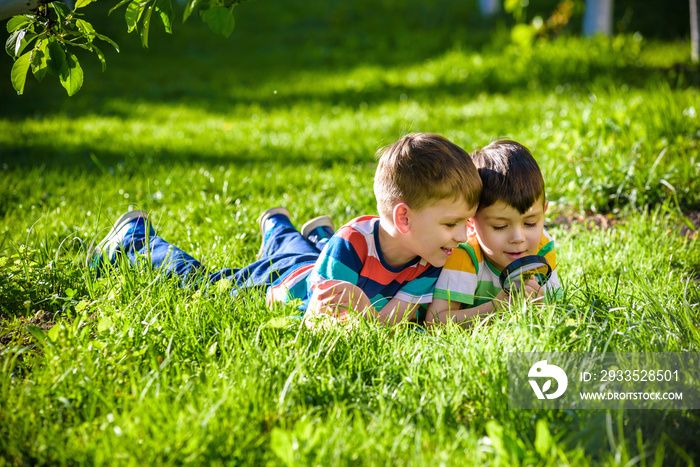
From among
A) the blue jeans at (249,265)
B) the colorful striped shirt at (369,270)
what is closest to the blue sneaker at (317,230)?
the blue jeans at (249,265)

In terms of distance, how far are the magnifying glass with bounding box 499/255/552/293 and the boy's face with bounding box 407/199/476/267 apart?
0.88ft

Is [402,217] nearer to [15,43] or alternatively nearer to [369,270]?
[369,270]

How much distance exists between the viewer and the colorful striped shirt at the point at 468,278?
261 centimetres

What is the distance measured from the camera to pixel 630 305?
2.42 m

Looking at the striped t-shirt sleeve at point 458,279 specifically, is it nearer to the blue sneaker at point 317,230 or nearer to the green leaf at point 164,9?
the blue sneaker at point 317,230

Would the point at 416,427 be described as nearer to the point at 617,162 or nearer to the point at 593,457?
the point at 593,457

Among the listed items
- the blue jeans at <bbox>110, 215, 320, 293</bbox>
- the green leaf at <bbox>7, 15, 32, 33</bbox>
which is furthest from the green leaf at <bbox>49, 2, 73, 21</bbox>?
the blue jeans at <bbox>110, 215, 320, 293</bbox>

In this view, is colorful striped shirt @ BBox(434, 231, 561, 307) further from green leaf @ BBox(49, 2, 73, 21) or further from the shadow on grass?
the shadow on grass

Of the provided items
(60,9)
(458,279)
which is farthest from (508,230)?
(60,9)

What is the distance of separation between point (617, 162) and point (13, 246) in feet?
13.5

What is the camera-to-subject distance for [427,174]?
2396 millimetres

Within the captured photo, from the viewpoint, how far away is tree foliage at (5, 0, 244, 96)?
6.79 feet

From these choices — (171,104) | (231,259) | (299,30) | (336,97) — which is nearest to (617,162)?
(231,259)

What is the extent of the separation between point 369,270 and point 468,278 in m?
0.48
